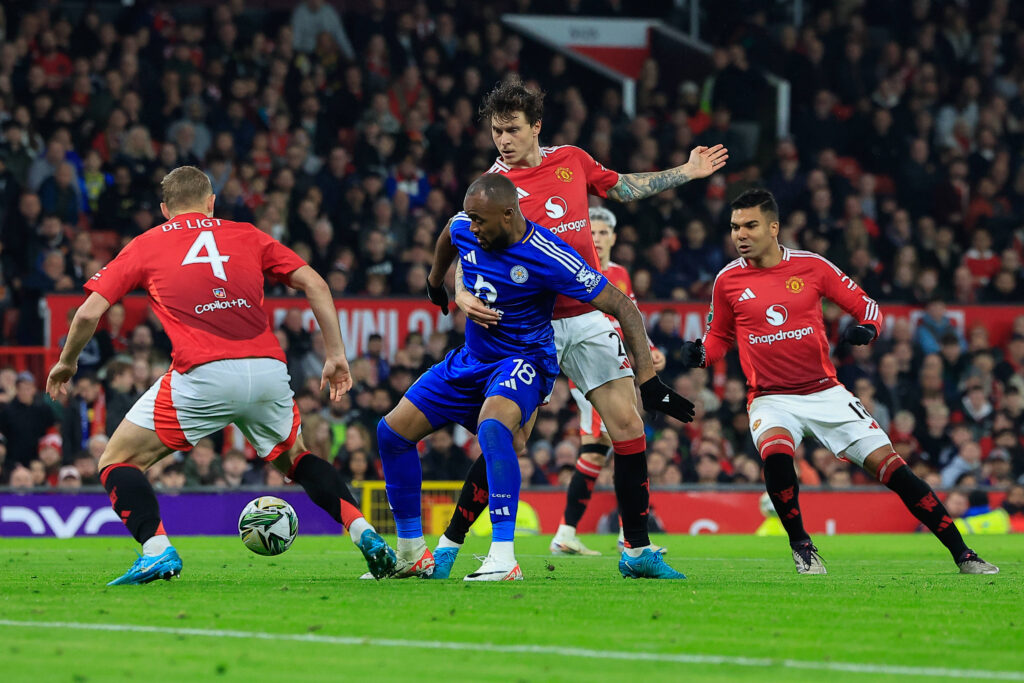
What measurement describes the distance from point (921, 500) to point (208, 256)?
15.5 feet

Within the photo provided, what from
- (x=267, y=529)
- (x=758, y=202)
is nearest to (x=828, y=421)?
(x=758, y=202)

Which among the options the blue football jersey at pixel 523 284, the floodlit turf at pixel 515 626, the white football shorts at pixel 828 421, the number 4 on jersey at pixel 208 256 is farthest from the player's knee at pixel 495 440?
the white football shorts at pixel 828 421

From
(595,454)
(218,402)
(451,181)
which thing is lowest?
(595,454)

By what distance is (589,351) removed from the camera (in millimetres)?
8844

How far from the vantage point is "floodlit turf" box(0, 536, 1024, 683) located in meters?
4.84

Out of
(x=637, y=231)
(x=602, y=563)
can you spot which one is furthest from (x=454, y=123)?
(x=602, y=563)

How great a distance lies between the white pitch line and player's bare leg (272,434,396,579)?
2.07 meters

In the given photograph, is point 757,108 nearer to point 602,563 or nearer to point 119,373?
point 119,373

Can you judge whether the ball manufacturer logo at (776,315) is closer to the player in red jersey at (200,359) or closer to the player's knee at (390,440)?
the player's knee at (390,440)

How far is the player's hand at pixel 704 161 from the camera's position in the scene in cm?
944

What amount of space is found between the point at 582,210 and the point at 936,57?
17739mm

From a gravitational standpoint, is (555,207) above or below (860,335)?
above

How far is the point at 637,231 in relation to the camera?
20.8m

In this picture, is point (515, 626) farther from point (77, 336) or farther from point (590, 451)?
point (590, 451)
